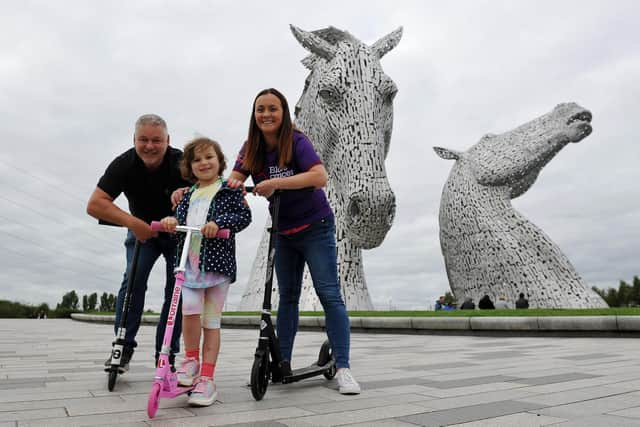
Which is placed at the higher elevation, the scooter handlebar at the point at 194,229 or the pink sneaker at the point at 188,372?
A: the scooter handlebar at the point at 194,229

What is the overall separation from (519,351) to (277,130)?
374 centimetres

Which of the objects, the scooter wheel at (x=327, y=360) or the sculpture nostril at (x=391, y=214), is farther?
the sculpture nostril at (x=391, y=214)

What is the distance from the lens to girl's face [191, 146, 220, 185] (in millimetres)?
2969

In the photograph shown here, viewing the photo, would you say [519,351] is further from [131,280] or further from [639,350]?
[131,280]

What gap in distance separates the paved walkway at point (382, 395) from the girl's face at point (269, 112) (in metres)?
Result: 1.60

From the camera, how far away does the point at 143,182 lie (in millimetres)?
3475

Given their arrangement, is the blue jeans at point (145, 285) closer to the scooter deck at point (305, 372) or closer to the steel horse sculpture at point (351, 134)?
the scooter deck at point (305, 372)

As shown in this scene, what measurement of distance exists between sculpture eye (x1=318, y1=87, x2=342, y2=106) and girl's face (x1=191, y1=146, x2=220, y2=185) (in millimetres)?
6956

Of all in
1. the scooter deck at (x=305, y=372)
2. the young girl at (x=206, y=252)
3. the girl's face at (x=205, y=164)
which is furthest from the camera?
the scooter deck at (x=305, y=372)

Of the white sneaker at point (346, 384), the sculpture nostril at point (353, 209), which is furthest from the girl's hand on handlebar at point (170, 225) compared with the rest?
the sculpture nostril at point (353, 209)

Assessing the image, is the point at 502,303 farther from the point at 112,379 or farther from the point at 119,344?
the point at 112,379

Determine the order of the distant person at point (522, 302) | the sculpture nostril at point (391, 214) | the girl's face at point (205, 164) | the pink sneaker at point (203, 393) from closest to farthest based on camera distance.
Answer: the pink sneaker at point (203, 393) < the girl's face at point (205, 164) < the sculpture nostril at point (391, 214) < the distant person at point (522, 302)

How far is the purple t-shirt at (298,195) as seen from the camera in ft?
10.6

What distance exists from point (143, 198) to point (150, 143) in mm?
422
